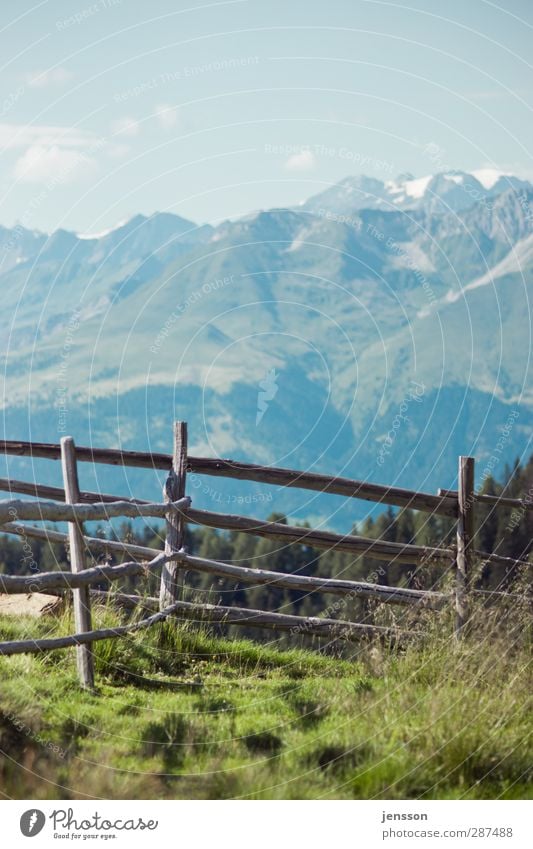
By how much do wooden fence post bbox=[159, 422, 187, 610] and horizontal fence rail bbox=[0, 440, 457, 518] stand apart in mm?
94

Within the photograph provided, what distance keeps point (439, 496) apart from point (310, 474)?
1156 millimetres

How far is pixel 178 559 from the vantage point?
7684 millimetres

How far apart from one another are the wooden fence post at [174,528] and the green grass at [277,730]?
1067mm

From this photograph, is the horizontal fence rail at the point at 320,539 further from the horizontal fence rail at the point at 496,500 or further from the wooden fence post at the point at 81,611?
the wooden fence post at the point at 81,611

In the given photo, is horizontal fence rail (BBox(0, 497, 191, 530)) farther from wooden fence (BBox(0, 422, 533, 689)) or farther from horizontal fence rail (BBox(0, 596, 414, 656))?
horizontal fence rail (BBox(0, 596, 414, 656))

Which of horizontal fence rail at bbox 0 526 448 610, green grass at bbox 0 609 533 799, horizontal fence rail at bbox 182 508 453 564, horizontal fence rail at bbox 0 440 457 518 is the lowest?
green grass at bbox 0 609 533 799

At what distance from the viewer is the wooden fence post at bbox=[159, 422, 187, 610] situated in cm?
770

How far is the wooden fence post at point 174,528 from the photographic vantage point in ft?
25.3

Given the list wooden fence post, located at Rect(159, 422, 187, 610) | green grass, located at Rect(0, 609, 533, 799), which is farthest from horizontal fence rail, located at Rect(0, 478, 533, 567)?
green grass, located at Rect(0, 609, 533, 799)

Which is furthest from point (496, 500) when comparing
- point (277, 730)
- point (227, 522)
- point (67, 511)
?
point (67, 511)
